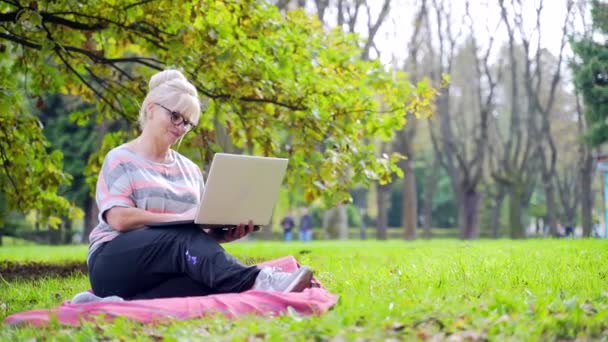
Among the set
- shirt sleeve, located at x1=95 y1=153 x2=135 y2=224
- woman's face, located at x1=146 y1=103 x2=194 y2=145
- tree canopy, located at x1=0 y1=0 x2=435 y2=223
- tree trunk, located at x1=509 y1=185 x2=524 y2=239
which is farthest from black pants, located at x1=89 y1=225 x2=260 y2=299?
tree trunk, located at x1=509 y1=185 x2=524 y2=239

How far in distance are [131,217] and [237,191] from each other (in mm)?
697

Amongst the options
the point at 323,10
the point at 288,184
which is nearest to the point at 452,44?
the point at 323,10

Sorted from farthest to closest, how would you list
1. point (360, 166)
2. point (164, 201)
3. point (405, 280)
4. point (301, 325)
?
point (360, 166), point (405, 280), point (164, 201), point (301, 325)

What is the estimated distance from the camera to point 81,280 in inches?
350

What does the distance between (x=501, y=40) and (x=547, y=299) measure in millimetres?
25309

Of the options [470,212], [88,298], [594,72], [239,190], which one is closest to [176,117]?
[239,190]

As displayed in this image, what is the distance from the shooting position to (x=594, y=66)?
22438mm

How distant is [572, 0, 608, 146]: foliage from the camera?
22359mm

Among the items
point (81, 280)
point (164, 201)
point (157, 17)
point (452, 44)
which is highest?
point (452, 44)

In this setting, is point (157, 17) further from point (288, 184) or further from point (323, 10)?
point (323, 10)

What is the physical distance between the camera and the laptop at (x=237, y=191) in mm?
5512

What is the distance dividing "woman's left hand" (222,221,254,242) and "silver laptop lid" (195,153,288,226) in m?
0.04

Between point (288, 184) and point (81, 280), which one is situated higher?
point (288, 184)

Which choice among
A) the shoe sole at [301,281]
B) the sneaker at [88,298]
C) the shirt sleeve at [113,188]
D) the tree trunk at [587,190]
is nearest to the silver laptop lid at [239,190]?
the shirt sleeve at [113,188]
